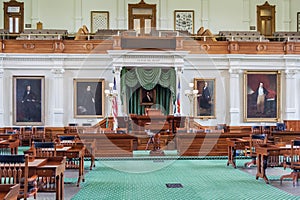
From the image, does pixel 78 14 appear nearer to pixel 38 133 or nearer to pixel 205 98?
pixel 205 98

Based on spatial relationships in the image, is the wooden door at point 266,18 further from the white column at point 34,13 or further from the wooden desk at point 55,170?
the wooden desk at point 55,170

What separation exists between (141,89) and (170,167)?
1136 centimetres

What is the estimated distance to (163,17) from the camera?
3053 cm

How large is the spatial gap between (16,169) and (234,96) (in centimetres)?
1896

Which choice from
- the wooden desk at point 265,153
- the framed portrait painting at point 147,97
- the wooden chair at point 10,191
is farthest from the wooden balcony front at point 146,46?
the wooden chair at point 10,191

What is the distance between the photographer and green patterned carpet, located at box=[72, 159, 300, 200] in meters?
10.5

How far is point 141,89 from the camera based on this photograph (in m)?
26.5

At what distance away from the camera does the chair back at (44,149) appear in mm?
10952

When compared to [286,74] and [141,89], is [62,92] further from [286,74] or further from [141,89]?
[286,74]

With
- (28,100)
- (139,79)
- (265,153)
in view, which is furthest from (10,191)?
(28,100)

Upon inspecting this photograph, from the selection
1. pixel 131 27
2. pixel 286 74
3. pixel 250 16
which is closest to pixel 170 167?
pixel 286 74

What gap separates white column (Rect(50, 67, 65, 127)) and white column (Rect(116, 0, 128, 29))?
6.79 meters

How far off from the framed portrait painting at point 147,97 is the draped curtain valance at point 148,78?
1137 mm

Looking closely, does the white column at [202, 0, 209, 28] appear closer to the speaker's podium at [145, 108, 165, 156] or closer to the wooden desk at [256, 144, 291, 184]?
the speaker's podium at [145, 108, 165, 156]
